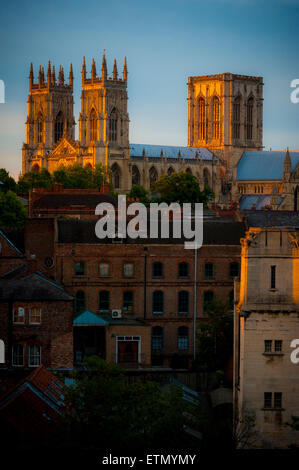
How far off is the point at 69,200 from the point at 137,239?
4063 cm

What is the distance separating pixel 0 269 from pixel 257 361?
1002 inches

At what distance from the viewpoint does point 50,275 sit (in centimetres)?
7219

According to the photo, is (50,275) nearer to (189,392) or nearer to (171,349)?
(171,349)

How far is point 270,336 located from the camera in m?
49.4

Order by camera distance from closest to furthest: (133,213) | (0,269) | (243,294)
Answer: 1. (243,294)
2. (0,269)
3. (133,213)

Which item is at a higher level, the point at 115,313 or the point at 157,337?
the point at 115,313

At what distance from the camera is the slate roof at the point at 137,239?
73.8 metres

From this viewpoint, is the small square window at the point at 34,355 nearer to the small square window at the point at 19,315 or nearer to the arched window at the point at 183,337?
the small square window at the point at 19,315

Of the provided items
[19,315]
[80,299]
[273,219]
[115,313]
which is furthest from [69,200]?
[19,315]

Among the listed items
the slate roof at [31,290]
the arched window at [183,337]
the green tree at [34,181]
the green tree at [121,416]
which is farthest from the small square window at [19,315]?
the green tree at [34,181]

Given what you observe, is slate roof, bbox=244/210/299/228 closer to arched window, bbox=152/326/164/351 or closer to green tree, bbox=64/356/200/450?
arched window, bbox=152/326/164/351

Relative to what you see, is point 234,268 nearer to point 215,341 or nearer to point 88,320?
point 215,341
